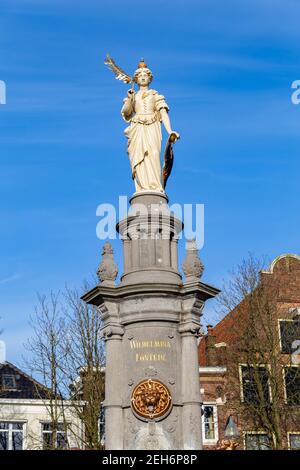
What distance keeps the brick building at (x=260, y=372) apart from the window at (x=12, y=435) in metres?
9.84

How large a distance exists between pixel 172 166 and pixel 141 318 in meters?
4.26

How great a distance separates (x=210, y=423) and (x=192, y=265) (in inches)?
958

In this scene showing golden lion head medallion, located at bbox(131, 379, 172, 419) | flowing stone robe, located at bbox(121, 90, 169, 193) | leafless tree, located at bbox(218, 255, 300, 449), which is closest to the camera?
golden lion head medallion, located at bbox(131, 379, 172, 419)

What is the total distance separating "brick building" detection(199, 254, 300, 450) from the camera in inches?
1374

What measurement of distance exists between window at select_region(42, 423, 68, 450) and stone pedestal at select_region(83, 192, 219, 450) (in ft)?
70.6

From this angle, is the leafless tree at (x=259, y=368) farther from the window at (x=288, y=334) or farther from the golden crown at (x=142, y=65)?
the golden crown at (x=142, y=65)

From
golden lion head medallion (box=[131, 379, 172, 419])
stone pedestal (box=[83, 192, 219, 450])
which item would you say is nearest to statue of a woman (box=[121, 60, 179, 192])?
stone pedestal (box=[83, 192, 219, 450])

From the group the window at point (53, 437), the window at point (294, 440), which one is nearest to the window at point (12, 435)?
the window at point (53, 437)

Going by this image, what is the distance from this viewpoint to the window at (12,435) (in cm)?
4112

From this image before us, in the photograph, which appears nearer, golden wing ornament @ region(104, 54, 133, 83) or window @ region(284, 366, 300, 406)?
golden wing ornament @ region(104, 54, 133, 83)

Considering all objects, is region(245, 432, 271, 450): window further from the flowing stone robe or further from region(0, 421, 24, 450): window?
the flowing stone robe

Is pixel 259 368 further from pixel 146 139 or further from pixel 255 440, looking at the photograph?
pixel 146 139
